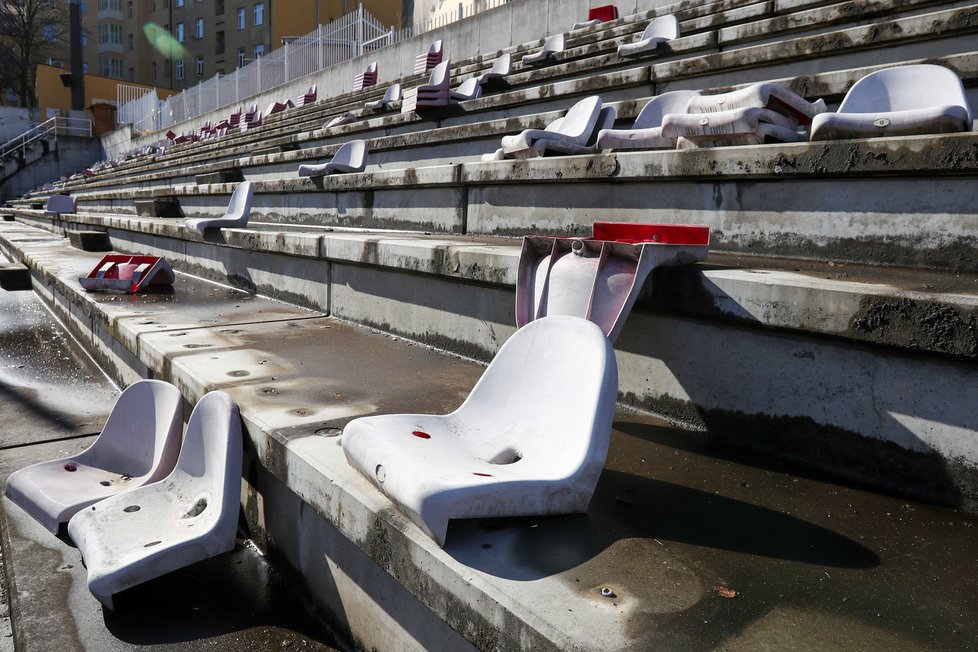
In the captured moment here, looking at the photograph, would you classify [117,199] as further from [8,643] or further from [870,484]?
[870,484]

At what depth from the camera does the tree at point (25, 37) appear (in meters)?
36.7

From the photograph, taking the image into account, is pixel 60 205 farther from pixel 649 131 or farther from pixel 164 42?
pixel 164 42

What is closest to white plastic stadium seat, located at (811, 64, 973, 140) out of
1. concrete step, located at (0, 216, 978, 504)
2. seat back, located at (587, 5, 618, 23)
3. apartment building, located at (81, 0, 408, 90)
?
concrete step, located at (0, 216, 978, 504)

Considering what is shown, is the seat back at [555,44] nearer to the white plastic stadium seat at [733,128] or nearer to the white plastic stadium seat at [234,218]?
the white plastic stadium seat at [234,218]

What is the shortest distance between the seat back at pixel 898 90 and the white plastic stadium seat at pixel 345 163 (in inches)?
159

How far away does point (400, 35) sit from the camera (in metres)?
16.3

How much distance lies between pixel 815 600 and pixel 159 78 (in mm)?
51360

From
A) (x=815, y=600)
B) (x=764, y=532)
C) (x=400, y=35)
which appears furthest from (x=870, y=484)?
(x=400, y=35)

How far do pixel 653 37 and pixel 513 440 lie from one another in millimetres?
5819

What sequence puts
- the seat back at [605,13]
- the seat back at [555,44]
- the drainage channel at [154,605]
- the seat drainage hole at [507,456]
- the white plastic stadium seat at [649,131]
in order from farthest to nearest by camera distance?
the seat back at [605,13]
the seat back at [555,44]
the white plastic stadium seat at [649,131]
the drainage channel at [154,605]
the seat drainage hole at [507,456]

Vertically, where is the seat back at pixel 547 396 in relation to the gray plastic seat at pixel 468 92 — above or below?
below

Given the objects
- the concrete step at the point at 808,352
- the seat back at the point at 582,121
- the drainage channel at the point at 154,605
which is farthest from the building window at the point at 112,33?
the concrete step at the point at 808,352

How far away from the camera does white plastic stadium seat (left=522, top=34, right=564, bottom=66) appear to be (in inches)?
317

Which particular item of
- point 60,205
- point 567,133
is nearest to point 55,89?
point 60,205
